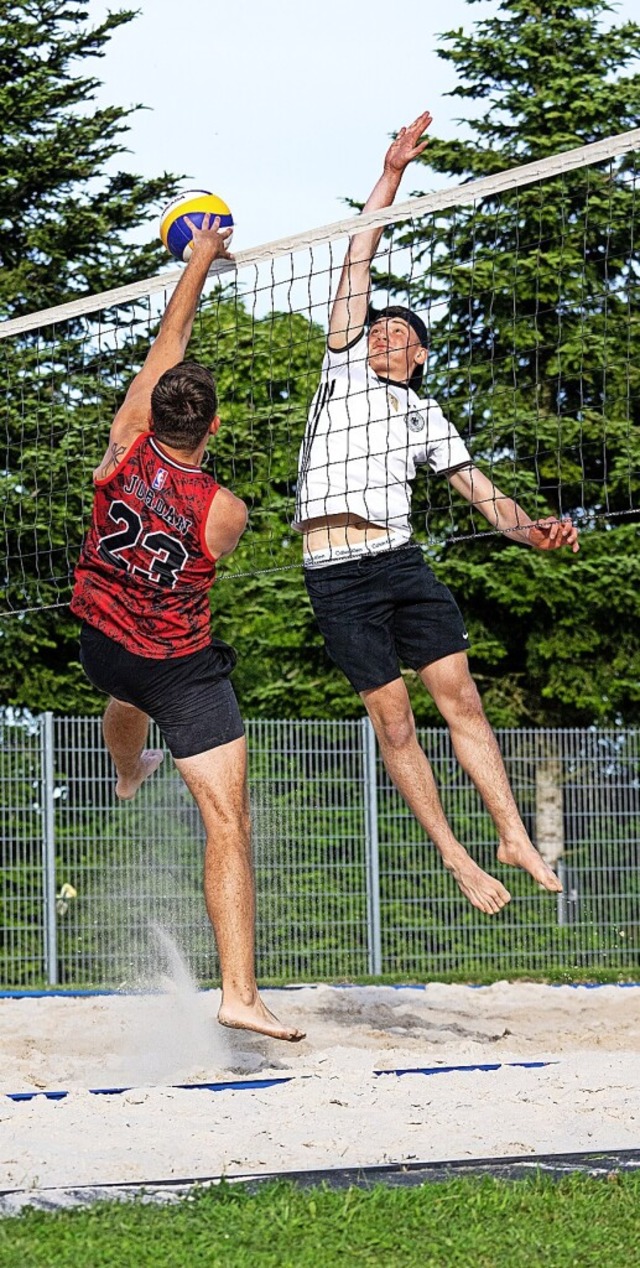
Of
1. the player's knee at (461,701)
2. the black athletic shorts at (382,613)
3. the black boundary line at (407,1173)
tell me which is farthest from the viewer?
the player's knee at (461,701)

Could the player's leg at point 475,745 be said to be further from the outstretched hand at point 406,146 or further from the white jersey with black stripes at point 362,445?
the outstretched hand at point 406,146

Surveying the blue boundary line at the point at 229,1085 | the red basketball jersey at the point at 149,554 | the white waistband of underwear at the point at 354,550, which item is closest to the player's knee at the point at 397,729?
the white waistband of underwear at the point at 354,550

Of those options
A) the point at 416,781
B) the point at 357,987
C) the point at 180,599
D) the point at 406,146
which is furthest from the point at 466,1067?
the point at 357,987

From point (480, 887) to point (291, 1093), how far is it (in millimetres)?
1503

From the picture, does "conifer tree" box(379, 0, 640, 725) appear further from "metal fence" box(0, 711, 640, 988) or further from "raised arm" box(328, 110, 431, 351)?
"raised arm" box(328, 110, 431, 351)

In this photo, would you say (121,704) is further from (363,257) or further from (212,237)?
(363,257)

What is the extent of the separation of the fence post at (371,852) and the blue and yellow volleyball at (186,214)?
656cm

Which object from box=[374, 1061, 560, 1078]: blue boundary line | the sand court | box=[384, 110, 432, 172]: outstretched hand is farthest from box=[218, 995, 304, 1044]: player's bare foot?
box=[384, 110, 432, 172]: outstretched hand

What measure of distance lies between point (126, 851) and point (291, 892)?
4.09 feet

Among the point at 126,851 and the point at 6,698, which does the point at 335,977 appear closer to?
the point at 126,851

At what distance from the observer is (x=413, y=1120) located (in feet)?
14.4

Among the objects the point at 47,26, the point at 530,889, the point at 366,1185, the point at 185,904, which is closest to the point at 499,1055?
the point at 366,1185

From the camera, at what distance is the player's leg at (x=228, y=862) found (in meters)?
5.29

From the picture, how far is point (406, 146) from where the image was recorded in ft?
19.2
